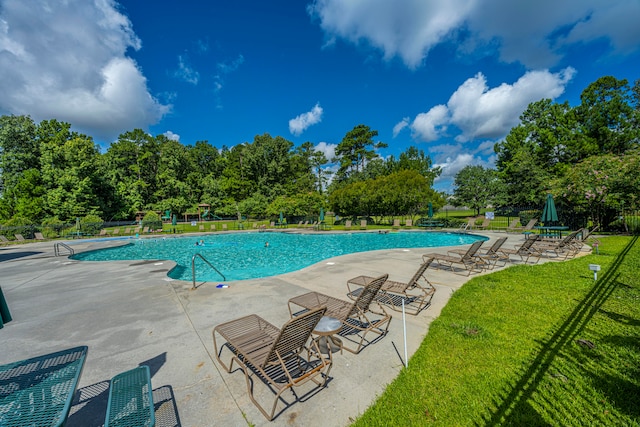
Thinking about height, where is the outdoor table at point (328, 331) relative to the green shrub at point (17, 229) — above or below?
below

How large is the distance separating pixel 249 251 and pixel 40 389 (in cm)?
1484

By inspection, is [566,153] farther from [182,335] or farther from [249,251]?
[182,335]

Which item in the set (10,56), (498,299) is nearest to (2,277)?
(498,299)

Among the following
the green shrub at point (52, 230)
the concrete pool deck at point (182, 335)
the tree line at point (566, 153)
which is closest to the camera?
the concrete pool deck at point (182, 335)

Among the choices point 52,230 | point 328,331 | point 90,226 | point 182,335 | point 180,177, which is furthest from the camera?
point 180,177

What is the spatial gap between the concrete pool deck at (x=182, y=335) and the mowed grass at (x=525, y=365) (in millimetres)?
317

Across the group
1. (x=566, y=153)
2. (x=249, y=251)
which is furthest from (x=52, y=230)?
(x=566, y=153)

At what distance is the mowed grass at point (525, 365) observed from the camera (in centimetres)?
234

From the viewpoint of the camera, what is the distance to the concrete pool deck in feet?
8.23

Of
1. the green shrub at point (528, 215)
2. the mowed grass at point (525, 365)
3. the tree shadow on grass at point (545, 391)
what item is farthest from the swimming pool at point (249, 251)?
the tree shadow on grass at point (545, 391)

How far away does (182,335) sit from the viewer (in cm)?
399

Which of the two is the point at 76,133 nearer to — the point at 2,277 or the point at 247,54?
the point at 247,54

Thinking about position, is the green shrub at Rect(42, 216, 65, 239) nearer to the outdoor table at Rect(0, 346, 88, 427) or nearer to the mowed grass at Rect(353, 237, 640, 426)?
the outdoor table at Rect(0, 346, 88, 427)

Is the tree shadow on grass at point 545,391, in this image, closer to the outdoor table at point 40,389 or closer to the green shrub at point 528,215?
the outdoor table at point 40,389
